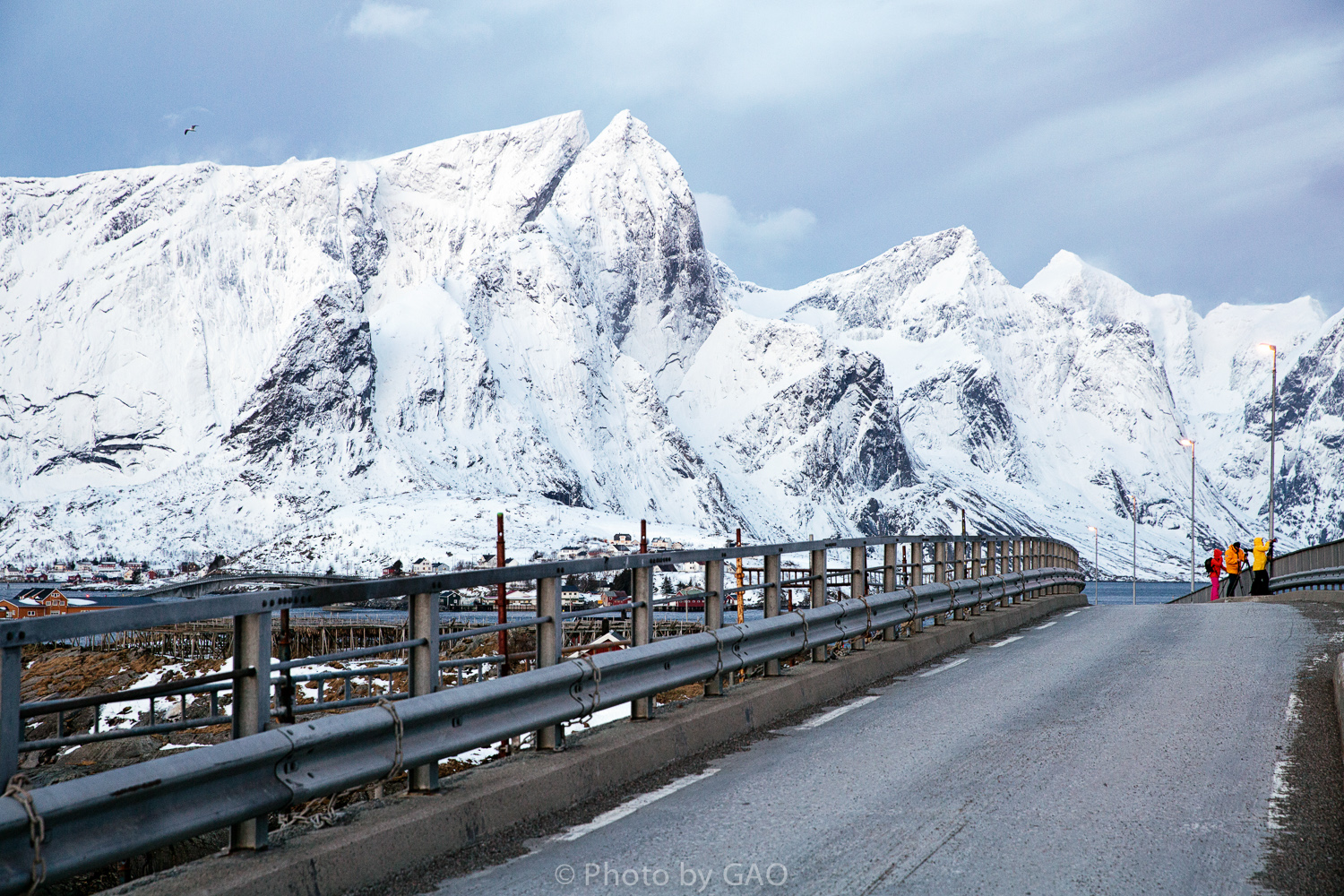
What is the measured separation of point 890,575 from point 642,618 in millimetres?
5893

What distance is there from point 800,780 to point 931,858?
5.56 feet

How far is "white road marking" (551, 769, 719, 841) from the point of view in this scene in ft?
19.4

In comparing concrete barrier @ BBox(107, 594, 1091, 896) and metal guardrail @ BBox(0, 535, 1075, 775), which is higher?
metal guardrail @ BBox(0, 535, 1075, 775)

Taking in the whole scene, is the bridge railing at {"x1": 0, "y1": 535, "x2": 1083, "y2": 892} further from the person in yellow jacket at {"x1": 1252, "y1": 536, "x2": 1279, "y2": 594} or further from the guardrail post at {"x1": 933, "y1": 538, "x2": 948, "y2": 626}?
the person in yellow jacket at {"x1": 1252, "y1": 536, "x2": 1279, "y2": 594}

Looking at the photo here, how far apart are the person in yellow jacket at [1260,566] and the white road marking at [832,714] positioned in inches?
946

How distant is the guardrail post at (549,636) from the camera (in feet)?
22.3

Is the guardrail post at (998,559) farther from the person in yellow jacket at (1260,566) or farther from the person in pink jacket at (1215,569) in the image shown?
the person in pink jacket at (1215,569)

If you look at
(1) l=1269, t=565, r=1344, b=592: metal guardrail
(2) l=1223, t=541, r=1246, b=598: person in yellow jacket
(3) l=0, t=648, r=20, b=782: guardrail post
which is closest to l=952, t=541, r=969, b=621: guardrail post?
(3) l=0, t=648, r=20, b=782: guardrail post

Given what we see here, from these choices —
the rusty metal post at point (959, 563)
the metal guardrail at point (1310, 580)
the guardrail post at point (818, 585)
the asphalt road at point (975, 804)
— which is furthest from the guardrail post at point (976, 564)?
the metal guardrail at point (1310, 580)

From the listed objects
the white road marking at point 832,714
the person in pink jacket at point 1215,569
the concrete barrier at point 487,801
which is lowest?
the person in pink jacket at point 1215,569

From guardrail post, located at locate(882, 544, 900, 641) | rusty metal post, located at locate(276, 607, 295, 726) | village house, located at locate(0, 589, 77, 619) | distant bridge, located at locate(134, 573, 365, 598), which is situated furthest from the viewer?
village house, located at locate(0, 589, 77, 619)

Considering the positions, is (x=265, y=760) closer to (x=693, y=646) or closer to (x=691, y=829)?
(x=691, y=829)

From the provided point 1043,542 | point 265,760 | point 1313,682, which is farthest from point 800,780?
point 1043,542

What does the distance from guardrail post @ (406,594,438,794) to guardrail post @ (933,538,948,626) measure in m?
9.85
